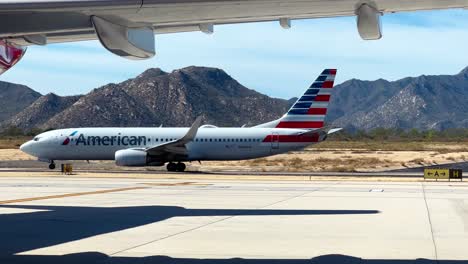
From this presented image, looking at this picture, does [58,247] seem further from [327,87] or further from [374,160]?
[374,160]

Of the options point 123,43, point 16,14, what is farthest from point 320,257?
point 16,14

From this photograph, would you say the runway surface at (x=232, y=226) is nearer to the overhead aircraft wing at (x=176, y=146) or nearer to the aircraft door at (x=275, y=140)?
the overhead aircraft wing at (x=176, y=146)

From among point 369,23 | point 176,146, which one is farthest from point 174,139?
point 369,23

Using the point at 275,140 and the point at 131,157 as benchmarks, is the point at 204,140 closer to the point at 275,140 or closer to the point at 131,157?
the point at 275,140

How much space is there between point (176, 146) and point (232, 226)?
35378mm

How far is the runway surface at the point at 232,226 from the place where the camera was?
42.9 feet

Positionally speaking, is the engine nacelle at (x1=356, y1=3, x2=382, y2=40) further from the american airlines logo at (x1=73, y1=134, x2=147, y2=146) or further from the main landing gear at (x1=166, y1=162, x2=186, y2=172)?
the main landing gear at (x1=166, y1=162, x2=186, y2=172)

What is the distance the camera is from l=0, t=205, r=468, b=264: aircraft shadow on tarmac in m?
12.4

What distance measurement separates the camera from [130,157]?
50781 mm

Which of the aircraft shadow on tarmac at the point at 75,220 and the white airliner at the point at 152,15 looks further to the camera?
the aircraft shadow on tarmac at the point at 75,220

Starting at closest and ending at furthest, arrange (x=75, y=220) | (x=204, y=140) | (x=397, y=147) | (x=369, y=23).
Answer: (x=369, y=23), (x=75, y=220), (x=204, y=140), (x=397, y=147)

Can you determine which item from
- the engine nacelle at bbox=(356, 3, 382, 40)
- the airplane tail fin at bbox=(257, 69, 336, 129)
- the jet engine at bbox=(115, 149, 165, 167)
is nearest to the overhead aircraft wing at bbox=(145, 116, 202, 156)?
the jet engine at bbox=(115, 149, 165, 167)

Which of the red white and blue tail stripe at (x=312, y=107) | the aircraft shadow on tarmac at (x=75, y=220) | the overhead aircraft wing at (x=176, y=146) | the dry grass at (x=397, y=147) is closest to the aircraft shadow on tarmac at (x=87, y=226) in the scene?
the aircraft shadow on tarmac at (x=75, y=220)

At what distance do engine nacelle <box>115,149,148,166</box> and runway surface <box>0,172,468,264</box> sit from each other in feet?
66.2
